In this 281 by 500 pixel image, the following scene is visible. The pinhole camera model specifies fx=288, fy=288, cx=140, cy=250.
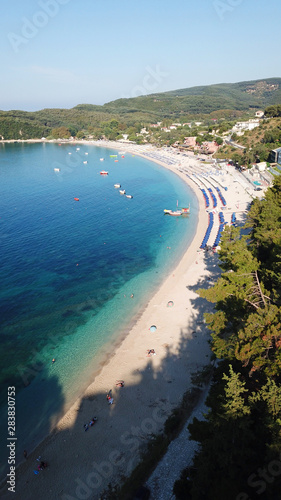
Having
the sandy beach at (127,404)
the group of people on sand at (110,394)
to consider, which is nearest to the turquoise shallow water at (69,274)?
the sandy beach at (127,404)

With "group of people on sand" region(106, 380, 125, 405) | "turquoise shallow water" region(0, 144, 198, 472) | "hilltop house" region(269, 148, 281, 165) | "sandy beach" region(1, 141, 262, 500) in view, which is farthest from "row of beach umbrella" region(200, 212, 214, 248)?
"group of people on sand" region(106, 380, 125, 405)

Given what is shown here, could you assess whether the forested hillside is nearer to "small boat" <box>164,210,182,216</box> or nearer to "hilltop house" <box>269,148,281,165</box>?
"small boat" <box>164,210,182,216</box>

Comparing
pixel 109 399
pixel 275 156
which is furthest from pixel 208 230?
pixel 275 156

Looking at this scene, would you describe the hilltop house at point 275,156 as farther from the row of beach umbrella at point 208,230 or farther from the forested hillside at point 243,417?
the forested hillside at point 243,417

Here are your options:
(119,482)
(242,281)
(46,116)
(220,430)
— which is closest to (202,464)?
(220,430)

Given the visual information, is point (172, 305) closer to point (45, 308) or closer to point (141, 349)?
point (141, 349)

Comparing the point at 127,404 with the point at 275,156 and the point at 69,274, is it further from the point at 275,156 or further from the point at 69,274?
the point at 275,156
